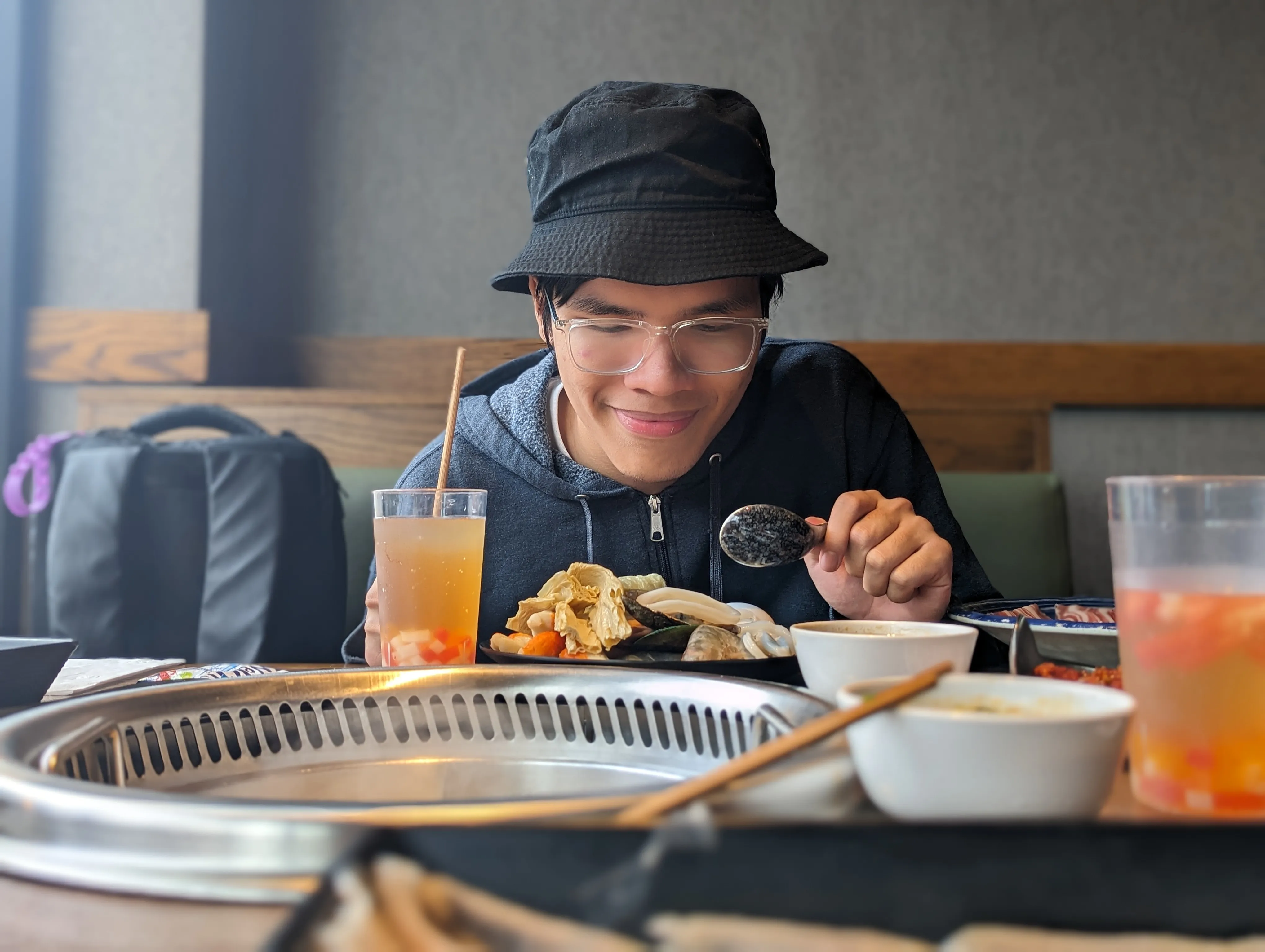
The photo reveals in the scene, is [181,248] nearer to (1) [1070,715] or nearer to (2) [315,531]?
(2) [315,531]

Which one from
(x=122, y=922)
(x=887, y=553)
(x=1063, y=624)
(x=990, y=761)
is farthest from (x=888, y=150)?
(x=122, y=922)

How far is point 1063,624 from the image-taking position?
2.43ft

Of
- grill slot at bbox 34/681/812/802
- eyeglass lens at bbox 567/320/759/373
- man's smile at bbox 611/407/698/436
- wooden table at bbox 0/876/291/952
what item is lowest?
wooden table at bbox 0/876/291/952

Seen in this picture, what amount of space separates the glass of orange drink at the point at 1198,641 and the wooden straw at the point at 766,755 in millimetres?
103

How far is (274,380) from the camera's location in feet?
9.67

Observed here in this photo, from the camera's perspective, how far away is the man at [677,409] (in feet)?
3.71

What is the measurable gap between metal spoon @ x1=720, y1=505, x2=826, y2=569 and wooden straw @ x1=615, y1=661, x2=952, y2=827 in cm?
44

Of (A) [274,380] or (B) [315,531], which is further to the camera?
(A) [274,380]

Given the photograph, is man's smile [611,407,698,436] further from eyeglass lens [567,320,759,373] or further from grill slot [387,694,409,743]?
grill slot [387,694,409,743]

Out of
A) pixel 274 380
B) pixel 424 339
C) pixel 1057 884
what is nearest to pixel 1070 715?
pixel 1057 884

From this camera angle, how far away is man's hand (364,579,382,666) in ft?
3.62

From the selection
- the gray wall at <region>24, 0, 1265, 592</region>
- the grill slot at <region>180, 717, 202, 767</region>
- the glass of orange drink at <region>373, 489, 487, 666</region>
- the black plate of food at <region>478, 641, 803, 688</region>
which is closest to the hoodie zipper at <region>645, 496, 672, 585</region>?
the glass of orange drink at <region>373, 489, 487, 666</region>

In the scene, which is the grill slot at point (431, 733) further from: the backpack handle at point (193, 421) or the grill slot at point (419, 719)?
the backpack handle at point (193, 421)

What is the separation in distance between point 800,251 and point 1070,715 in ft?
2.80
